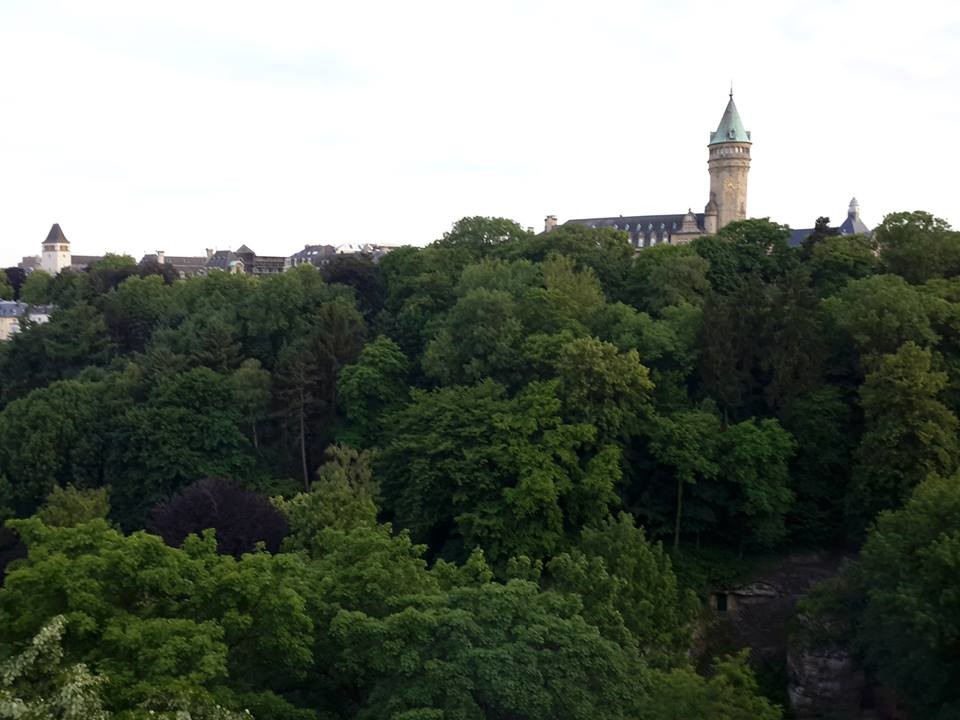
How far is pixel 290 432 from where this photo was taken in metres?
39.9

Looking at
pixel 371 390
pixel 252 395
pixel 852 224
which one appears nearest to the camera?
pixel 371 390

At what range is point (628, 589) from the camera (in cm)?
2298

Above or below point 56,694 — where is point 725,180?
above

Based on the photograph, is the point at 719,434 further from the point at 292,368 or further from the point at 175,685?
the point at 175,685

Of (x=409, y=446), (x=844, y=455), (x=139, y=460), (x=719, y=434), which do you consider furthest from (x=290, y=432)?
(x=844, y=455)

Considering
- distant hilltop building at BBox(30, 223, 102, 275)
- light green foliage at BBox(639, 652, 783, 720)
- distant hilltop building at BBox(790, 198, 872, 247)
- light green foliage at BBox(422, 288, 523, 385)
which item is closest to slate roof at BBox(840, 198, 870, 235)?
distant hilltop building at BBox(790, 198, 872, 247)

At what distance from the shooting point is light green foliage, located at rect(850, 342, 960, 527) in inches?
1076

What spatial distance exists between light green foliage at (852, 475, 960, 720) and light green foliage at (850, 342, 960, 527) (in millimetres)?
5388

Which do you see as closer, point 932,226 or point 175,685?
point 175,685

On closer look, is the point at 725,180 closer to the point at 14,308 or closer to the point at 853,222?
the point at 853,222

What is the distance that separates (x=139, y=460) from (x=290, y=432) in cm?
630

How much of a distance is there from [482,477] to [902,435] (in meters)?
12.7

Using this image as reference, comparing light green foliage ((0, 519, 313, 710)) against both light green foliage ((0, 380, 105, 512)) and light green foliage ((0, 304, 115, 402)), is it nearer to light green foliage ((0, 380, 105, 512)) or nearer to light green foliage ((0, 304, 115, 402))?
light green foliage ((0, 380, 105, 512))

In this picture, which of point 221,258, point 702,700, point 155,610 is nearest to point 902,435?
point 702,700
